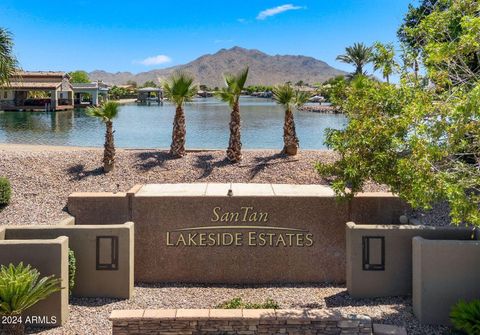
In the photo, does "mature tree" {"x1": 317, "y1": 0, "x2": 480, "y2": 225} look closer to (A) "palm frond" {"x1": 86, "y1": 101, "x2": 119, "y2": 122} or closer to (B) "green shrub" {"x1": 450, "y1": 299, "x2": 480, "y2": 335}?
(B) "green shrub" {"x1": 450, "y1": 299, "x2": 480, "y2": 335}

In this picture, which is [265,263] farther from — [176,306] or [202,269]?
[176,306]

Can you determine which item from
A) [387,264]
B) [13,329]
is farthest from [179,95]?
[13,329]

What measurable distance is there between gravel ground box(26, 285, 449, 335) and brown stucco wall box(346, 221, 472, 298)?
0.18 meters

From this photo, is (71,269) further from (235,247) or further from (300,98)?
(300,98)

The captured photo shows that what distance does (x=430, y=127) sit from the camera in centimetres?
655

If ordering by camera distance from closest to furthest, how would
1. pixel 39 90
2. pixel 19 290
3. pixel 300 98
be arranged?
pixel 19 290 < pixel 300 98 < pixel 39 90

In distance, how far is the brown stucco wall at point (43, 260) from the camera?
7.57 m

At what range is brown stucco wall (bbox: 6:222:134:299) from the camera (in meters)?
8.65

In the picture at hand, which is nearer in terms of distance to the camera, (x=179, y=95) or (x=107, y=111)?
(x=107, y=111)

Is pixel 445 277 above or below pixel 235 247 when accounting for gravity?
above

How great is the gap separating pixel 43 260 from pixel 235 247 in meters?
4.01

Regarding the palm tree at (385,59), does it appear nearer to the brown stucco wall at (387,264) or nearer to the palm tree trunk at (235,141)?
the brown stucco wall at (387,264)

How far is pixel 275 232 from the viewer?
33.9ft

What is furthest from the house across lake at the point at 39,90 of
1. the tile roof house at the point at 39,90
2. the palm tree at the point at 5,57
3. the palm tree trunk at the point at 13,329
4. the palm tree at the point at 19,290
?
the palm tree trunk at the point at 13,329
